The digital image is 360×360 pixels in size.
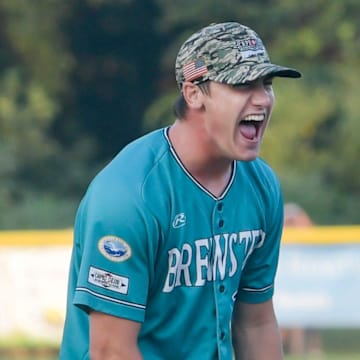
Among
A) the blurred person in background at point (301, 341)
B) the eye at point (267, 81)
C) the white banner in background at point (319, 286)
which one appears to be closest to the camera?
the eye at point (267, 81)

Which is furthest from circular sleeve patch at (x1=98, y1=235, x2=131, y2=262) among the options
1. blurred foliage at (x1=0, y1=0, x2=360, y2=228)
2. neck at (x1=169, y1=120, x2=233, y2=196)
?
blurred foliage at (x1=0, y1=0, x2=360, y2=228)

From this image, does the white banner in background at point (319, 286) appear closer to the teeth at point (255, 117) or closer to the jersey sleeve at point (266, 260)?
the jersey sleeve at point (266, 260)

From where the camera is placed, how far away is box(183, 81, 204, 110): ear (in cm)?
426

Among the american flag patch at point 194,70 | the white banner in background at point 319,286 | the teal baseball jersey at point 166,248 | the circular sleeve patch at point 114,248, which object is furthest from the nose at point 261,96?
the white banner in background at point 319,286

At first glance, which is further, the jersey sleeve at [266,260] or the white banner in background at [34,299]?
the white banner in background at [34,299]

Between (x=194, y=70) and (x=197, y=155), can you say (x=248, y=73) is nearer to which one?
(x=194, y=70)

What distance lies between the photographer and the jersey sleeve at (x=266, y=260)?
15.1 feet

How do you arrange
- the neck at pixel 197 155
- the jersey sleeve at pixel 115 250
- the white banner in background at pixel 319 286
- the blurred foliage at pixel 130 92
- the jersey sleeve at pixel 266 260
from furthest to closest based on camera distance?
the blurred foliage at pixel 130 92, the white banner in background at pixel 319 286, the jersey sleeve at pixel 266 260, the neck at pixel 197 155, the jersey sleeve at pixel 115 250

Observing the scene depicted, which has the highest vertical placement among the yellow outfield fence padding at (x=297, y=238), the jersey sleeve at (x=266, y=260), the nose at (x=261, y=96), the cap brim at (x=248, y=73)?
the yellow outfield fence padding at (x=297, y=238)

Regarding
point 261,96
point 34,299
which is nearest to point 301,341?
point 34,299

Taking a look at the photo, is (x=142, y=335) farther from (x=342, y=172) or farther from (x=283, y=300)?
(x=342, y=172)

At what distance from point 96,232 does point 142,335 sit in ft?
1.45

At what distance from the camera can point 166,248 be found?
4273 millimetres

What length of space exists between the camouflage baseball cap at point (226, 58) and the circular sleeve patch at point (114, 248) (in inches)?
22.3
